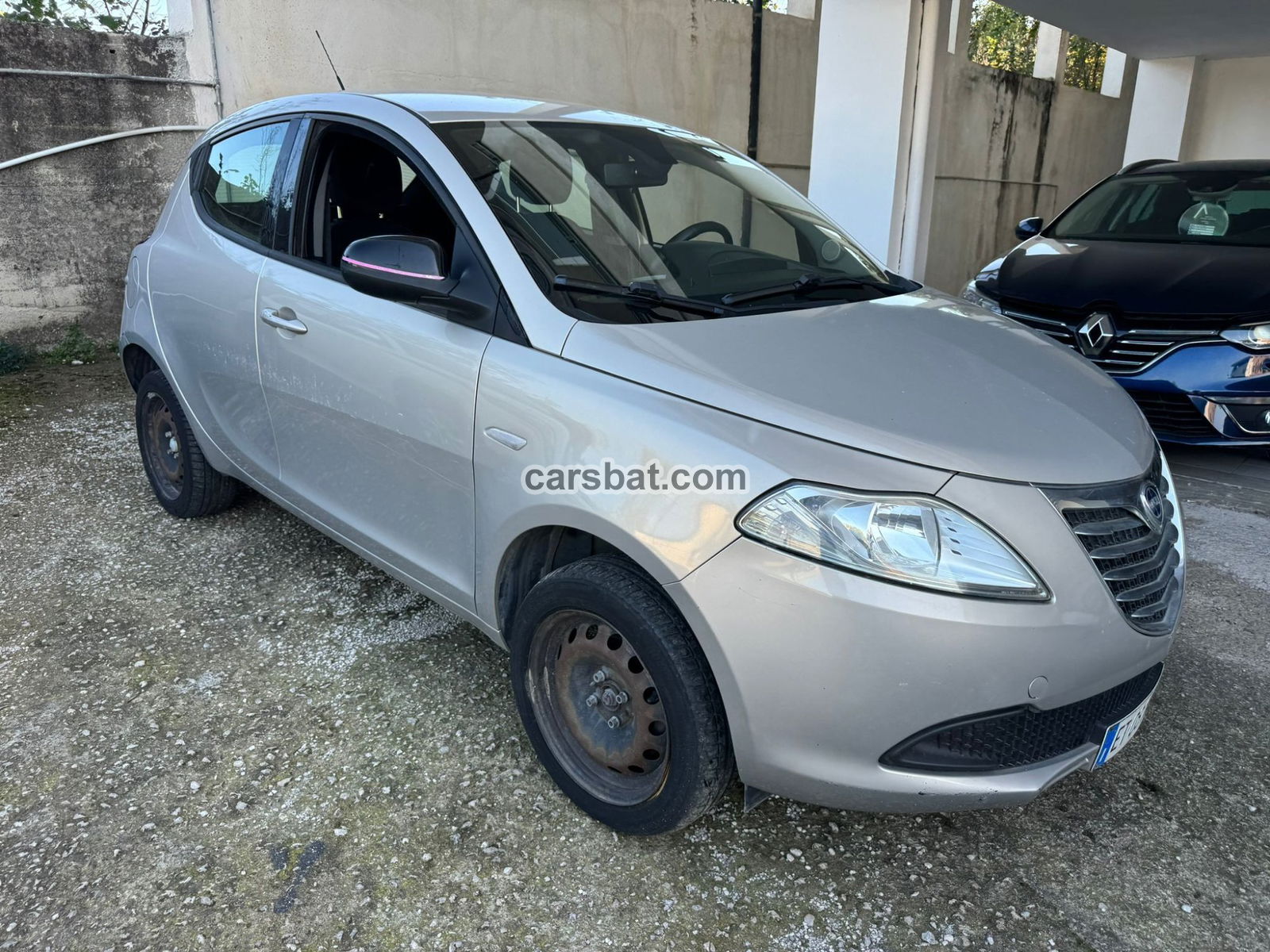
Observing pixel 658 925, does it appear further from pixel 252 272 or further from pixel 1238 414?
pixel 1238 414

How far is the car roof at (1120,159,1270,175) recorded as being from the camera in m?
6.05

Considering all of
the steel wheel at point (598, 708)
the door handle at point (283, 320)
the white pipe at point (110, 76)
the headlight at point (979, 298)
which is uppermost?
the white pipe at point (110, 76)

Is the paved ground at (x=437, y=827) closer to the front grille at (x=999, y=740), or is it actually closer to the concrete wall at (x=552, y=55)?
the front grille at (x=999, y=740)

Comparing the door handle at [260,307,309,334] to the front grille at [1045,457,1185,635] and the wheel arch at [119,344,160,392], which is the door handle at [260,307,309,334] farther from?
the front grille at [1045,457,1185,635]

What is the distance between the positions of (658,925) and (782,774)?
47cm

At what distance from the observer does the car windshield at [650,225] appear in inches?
91.9

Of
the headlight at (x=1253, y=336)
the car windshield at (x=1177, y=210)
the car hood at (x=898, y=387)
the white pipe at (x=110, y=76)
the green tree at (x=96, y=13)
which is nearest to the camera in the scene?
the car hood at (x=898, y=387)

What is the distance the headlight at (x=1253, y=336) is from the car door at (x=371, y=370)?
3.87 meters

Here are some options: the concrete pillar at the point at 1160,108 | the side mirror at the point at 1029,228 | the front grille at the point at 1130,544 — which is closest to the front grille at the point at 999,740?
the front grille at the point at 1130,544

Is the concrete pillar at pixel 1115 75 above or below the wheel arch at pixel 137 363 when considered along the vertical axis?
above

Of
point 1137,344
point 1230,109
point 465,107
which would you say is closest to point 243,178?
point 465,107

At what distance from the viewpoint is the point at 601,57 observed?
7.59 meters

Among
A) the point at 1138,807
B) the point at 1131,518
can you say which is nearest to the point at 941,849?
the point at 1138,807

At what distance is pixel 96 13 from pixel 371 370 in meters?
5.53
